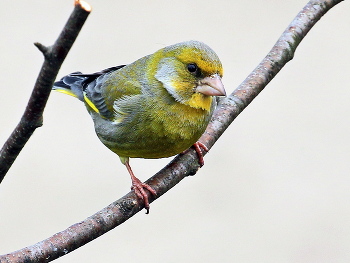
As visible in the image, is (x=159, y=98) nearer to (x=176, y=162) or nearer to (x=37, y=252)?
(x=176, y=162)

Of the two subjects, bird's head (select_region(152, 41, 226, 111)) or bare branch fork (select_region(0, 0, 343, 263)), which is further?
bird's head (select_region(152, 41, 226, 111))

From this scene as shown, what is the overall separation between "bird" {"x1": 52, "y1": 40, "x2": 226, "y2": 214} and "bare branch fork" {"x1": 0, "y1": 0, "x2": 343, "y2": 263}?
0.13 metres

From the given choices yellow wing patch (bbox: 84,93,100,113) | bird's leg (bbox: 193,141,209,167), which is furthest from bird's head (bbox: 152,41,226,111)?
yellow wing patch (bbox: 84,93,100,113)

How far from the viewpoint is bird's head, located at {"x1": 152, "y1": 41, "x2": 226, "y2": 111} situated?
2.81 m

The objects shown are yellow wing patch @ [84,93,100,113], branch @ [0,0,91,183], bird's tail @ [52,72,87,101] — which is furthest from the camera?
bird's tail @ [52,72,87,101]

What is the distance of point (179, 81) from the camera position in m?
2.91

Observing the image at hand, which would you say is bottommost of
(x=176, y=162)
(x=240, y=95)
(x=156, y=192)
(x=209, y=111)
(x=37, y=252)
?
(x=37, y=252)

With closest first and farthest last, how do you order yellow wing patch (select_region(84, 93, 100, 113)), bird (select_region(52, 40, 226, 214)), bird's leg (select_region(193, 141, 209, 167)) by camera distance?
bird (select_region(52, 40, 226, 214))
bird's leg (select_region(193, 141, 209, 167))
yellow wing patch (select_region(84, 93, 100, 113))

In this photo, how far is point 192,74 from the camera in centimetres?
288

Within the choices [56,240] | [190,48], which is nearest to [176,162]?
[190,48]

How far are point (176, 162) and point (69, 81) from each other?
5.12 feet

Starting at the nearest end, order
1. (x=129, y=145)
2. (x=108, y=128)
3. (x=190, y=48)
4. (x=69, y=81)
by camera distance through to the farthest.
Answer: (x=190, y=48)
(x=129, y=145)
(x=108, y=128)
(x=69, y=81)

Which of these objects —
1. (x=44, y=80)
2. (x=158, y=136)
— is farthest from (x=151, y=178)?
(x=44, y=80)

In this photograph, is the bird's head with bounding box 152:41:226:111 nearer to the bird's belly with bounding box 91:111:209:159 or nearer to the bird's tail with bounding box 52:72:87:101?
the bird's belly with bounding box 91:111:209:159
